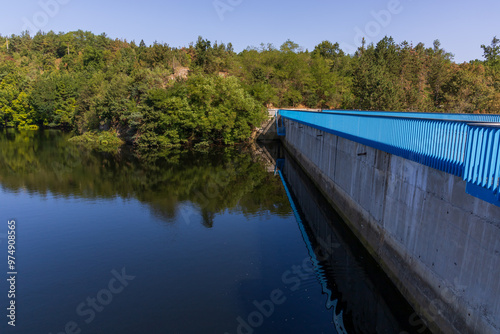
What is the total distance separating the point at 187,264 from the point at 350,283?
627 centimetres

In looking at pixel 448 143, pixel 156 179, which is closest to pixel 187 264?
pixel 448 143

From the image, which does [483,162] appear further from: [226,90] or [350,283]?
[226,90]

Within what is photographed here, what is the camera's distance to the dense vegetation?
151 ft

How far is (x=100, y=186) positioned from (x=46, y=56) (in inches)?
5084

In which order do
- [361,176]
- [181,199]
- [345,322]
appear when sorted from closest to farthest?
[345,322]
[361,176]
[181,199]

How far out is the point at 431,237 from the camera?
30.3 ft

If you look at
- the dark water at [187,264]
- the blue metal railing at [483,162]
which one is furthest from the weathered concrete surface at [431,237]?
the dark water at [187,264]

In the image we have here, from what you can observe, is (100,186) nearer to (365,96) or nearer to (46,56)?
(365,96)

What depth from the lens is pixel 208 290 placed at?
1126cm

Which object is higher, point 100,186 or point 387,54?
A: point 387,54

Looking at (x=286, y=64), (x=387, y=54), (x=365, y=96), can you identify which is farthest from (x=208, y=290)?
(x=286, y=64)

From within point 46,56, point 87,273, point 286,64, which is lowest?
point 87,273

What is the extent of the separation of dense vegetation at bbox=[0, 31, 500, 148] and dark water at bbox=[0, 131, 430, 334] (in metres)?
23.6

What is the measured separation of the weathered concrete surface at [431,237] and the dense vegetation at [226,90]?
34157 millimetres
